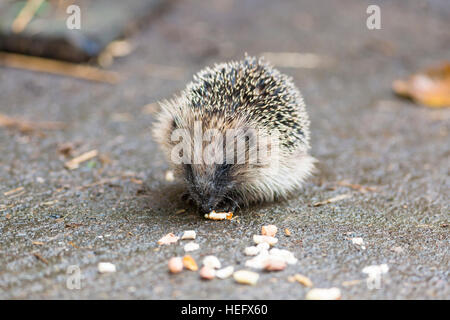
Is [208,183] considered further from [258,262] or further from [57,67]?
[57,67]

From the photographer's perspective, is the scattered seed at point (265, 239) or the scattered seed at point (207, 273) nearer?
the scattered seed at point (207, 273)

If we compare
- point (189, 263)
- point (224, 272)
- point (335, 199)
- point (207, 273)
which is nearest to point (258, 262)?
point (224, 272)

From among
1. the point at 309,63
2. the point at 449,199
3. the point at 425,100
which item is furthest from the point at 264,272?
the point at 309,63

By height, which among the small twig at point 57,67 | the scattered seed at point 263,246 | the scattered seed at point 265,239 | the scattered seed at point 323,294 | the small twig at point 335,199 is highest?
the small twig at point 57,67

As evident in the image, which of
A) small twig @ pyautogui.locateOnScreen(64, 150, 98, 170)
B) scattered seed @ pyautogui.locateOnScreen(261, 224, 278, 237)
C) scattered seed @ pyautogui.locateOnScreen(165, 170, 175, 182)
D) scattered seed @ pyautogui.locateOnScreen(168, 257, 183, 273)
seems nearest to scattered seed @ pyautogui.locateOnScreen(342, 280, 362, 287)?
scattered seed @ pyautogui.locateOnScreen(261, 224, 278, 237)

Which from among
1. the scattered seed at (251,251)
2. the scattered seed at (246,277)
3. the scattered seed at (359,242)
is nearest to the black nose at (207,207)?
the scattered seed at (251,251)

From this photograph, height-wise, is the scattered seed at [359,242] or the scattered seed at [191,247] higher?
the scattered seed at [191,247]

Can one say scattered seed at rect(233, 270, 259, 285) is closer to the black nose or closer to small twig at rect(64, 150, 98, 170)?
the black nose

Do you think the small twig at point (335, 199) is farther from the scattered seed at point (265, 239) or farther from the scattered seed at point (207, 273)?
the scattered seed at point (207, 273)
